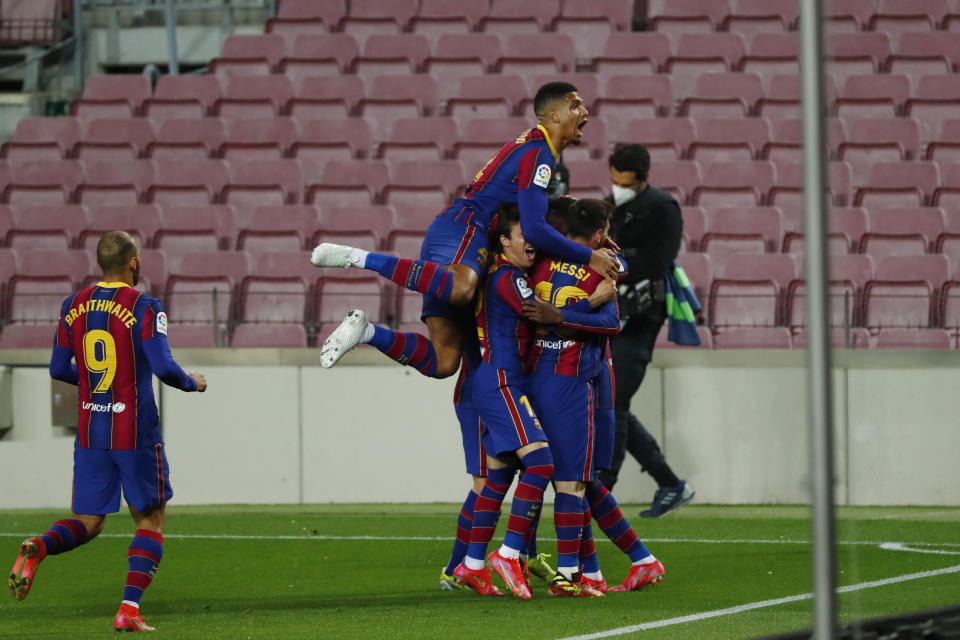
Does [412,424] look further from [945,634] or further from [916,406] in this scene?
[945,634]

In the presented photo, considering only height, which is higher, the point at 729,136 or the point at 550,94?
the point at 729,136

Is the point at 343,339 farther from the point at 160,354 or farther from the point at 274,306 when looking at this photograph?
the point at 274,306

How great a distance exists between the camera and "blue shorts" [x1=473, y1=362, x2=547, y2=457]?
579 centimetres

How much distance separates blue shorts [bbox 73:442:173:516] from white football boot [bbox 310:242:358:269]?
1.19m

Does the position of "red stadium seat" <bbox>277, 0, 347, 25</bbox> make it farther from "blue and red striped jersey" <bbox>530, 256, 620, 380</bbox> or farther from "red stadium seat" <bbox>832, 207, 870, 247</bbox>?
"blue and red striped jersey" <bbox>530, 256, 620, 380</bbox>

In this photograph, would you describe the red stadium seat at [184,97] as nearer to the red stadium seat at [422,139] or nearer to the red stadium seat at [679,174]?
the red stadium seat at [422,139]

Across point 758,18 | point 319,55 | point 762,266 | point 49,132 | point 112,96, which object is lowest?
point 762,266

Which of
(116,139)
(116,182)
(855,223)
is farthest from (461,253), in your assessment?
(116,139)

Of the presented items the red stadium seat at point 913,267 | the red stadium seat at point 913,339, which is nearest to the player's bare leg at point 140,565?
the red stadium seat at point 913,339

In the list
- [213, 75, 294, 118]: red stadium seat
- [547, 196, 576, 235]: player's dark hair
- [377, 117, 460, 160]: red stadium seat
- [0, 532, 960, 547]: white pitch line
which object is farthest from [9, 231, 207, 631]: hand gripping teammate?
[213, 75, 294, 118]: red stadium seat

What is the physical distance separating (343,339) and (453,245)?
598 mm

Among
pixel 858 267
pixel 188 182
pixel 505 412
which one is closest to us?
pixel 505 412

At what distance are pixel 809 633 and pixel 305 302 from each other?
737 centimetres

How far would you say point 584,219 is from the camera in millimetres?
6059
